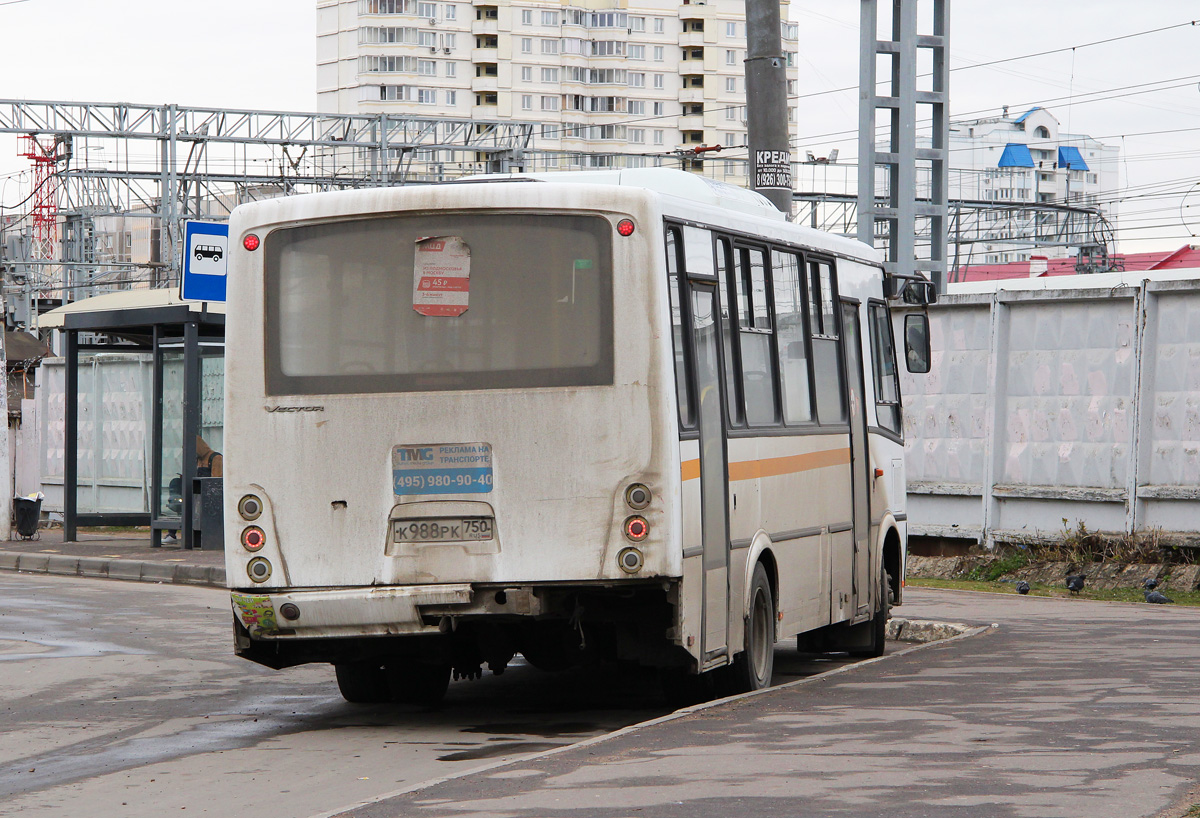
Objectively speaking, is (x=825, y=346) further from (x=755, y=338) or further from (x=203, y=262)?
(x=203, y=262)

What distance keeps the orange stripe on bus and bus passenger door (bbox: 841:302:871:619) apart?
0.26 meters

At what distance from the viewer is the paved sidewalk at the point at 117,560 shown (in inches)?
777

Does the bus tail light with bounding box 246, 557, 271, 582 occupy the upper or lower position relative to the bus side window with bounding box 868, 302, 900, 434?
lower

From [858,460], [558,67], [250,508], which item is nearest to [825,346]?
[858,460]

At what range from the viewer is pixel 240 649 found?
30.2 feet

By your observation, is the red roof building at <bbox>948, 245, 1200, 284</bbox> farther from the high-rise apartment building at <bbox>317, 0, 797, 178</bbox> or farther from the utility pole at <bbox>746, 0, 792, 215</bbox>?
the utility pole at <bbox>746, 0, 792, 215</bbox>

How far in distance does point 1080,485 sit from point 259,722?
393 inches

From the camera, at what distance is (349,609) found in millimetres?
8703

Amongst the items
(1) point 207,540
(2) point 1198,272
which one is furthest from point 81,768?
(2) point 1198,272

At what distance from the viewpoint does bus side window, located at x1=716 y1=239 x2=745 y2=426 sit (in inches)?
379

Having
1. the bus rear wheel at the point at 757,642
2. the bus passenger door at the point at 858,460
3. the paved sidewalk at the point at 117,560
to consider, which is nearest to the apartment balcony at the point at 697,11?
the paved sidewalk at the point at 117,560

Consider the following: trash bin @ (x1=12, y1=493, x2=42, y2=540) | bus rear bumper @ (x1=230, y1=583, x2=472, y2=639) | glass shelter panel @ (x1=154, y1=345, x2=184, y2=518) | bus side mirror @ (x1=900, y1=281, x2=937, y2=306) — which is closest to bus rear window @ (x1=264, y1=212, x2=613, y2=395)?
bus rear bumper @ (x1=230, y1=583, x2=472, y2=639)

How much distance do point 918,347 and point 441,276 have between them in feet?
18.1

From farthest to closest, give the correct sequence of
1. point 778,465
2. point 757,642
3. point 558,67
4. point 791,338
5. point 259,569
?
1. point 558,67
2. point 791,338
3. point 778,465
4. point 757,642
5. point 259,569
